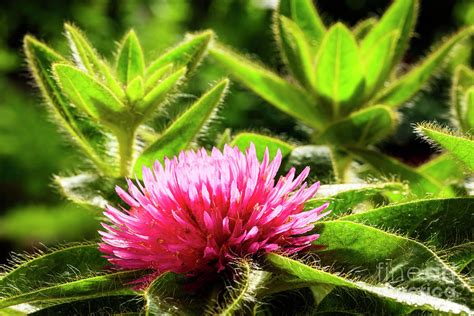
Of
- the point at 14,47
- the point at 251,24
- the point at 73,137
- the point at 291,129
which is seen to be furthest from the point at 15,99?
the point at 73,137

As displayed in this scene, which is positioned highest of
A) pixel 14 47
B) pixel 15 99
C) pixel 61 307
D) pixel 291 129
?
pixel 61 307

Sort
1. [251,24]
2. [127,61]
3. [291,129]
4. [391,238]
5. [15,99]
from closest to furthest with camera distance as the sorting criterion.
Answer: [391,238], [127,61], [291,129], [251,24], [15,99]

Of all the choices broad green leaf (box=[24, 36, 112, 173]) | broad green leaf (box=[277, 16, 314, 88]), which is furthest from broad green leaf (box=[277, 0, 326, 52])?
broad green leaf (box=[24, 36, 112, 173])

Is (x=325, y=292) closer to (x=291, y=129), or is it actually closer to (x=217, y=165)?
(x=217, y=165)

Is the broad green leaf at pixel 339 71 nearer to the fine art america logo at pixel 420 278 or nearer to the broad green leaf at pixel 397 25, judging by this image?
the broad green leaf at pixel 397 25

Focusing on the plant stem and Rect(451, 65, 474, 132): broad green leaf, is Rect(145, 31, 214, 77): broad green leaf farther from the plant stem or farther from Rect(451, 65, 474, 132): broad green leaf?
Rect(451, 65, 474, 132): broad green leaf

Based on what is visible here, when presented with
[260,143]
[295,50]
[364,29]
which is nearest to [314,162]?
[260,143]

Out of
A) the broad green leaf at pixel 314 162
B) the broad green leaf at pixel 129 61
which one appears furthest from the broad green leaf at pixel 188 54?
the broad green leaf at pixel 314 162

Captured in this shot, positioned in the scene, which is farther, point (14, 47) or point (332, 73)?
point (14, 47)
